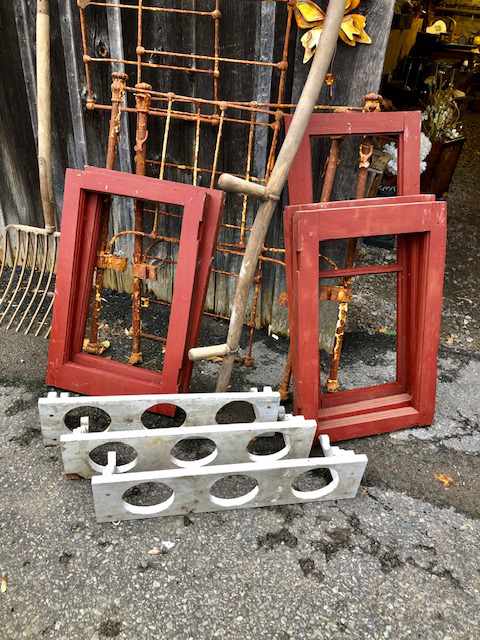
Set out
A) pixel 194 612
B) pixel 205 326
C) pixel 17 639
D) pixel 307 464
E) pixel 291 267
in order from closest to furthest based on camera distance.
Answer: pixel 17 639 → pixel 194 612 → pixel 307 464 → pixel 291 267 → pixel 205 326

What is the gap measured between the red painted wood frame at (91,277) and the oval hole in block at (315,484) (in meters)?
0.70

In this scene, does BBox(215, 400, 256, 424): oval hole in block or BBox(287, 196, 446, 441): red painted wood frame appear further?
BBox(215, 400, 256, 424): oval hole in block

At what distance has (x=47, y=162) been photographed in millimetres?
2711

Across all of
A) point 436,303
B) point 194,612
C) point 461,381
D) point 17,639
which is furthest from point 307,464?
point 461,381

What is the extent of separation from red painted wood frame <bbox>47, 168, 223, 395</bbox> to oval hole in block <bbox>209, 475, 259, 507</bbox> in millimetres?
483

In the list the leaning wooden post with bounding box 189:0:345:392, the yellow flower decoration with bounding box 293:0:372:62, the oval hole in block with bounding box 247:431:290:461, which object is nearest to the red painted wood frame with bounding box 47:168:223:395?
the leaning wooden post with bounding box 189:0:345:392

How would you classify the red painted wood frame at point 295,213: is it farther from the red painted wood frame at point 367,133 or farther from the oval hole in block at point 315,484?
the oval hole in block at point 315,484

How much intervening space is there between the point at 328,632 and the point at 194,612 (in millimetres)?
445

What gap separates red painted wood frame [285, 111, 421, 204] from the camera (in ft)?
6.72

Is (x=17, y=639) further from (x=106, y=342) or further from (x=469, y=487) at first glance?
(x=469, y=487)

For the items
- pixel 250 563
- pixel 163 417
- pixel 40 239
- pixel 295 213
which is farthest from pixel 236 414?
pixel 40 239

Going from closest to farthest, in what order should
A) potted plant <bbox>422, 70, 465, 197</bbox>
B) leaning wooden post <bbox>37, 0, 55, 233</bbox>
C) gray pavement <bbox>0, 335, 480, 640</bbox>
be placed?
gray pavement <bbox>0, 335, 480, 640</bbox>
leaning wooden post <bbox>37, 0, 55, 233</bbox>
potted plant <bbox>422, 70, 465, 197</bbox>

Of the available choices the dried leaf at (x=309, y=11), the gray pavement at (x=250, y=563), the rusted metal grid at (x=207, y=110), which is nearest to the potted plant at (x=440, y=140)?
the rusted metal grid at (x=207, y=110)

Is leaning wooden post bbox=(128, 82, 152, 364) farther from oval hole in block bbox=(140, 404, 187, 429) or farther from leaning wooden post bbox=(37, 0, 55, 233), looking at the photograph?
leaning wooden post bbox=(37, 0, 55, 233)
